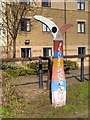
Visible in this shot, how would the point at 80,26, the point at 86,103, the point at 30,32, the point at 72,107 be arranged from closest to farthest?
1. the point at 72,107
2. the point at 86,103
3. the point at 30,32
4. the point at 80,26

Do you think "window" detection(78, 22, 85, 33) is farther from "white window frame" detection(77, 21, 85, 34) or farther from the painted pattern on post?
the painted pattern on post

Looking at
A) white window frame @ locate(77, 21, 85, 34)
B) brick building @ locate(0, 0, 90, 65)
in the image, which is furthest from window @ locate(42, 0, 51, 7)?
white window frame @ locate(77, 21, 85, 34)

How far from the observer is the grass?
21.2 feet

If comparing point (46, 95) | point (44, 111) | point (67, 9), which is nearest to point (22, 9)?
point (67, 9)

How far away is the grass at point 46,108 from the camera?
6.47m

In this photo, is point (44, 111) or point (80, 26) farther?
point (80, 26)

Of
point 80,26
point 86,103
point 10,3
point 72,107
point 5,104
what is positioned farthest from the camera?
point 80,26

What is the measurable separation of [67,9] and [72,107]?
63.9 ft

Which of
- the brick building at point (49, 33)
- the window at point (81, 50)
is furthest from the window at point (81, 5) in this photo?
the window at point (81, 50)

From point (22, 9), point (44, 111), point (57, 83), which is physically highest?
point (22, 9)

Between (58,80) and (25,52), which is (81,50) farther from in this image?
(58,80)

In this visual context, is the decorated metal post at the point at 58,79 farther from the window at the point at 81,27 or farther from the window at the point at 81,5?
the window at the point at 81,5

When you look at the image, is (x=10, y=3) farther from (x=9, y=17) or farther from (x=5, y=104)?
(x=5, y=104)

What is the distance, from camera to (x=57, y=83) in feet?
24.0
